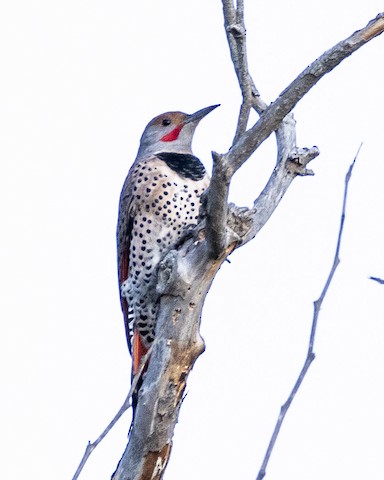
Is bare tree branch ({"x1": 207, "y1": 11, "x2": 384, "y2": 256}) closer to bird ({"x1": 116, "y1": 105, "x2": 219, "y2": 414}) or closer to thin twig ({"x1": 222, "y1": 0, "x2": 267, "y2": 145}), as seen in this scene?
thin twig ({"x1": 222, "y1": 0, "x2": 267, "y2": 145})

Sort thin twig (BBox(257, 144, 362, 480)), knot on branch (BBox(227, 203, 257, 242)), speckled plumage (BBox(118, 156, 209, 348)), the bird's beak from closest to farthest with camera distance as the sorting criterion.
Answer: thin twig (BBox(257, 144, 362, 480)) → knot on branch (BBox(227, 203, 257, 242)) → speckled plumage (BBox(118, 156, 209, 348)) → the bird's beak

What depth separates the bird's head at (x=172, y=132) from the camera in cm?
715

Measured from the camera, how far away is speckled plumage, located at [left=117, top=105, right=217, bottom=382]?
6383mm

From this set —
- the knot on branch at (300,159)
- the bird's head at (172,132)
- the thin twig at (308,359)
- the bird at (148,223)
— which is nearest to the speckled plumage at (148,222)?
the bird at (148,223)

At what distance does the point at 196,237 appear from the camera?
4832 millimetres

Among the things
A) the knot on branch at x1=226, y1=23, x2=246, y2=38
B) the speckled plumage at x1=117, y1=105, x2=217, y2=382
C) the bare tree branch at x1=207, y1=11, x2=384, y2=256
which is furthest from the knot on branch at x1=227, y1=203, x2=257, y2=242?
the speckled plumage at x1=117, y1=105, x2=217, y2=382

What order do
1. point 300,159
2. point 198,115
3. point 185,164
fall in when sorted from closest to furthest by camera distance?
point 300,159 → point 185,164 → point 198,115

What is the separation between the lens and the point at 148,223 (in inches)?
254

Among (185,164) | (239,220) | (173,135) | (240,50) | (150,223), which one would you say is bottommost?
(239,220)

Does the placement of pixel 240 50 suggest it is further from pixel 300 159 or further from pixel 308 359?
pixel 308 359

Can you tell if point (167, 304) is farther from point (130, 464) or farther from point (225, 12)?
point (225, 12)

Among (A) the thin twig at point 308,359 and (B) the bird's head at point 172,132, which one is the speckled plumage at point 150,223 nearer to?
(B) the bird's head at point 172,132

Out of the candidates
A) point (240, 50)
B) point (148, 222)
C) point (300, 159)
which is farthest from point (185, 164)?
point (240, 50)

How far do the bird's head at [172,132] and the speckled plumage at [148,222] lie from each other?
11.0 inches
